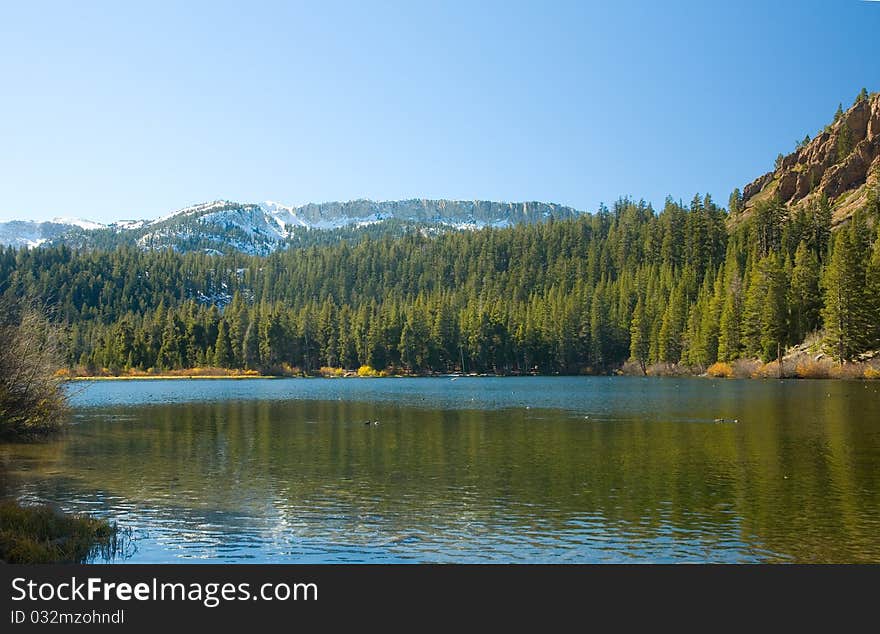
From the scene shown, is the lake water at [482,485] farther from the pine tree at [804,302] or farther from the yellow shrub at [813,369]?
the pine tree at [804,302]

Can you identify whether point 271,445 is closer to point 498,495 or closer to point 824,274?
point 498,495

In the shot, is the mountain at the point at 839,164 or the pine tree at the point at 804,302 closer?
the pine tree at the point at 804,302

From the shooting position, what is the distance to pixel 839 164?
543ft

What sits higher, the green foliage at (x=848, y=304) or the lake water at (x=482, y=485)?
the green foliage at (x=848, y=304)

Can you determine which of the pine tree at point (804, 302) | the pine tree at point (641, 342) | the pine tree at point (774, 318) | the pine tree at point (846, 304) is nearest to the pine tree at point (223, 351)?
the pine tree at point (641, 342)

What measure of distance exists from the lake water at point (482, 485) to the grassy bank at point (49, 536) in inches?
41.9

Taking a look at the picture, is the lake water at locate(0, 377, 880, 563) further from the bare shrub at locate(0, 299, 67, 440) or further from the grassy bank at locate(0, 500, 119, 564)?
the bare shrub at locate(0, 299, 67, 440)

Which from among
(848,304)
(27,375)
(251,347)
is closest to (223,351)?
(251,347)

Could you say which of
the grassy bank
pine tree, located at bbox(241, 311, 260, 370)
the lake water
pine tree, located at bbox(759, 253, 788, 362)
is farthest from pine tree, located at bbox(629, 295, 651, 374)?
the grassy bank

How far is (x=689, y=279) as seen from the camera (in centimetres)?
16325

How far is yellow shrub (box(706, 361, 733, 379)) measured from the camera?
120812 mm

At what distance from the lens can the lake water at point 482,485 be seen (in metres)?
20.8

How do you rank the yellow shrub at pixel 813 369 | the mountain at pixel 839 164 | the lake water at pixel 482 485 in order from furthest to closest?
the mountain at pixel 839 164 < the yellow shrub at pixel 813 369 < the lake water at pixel 482 485
